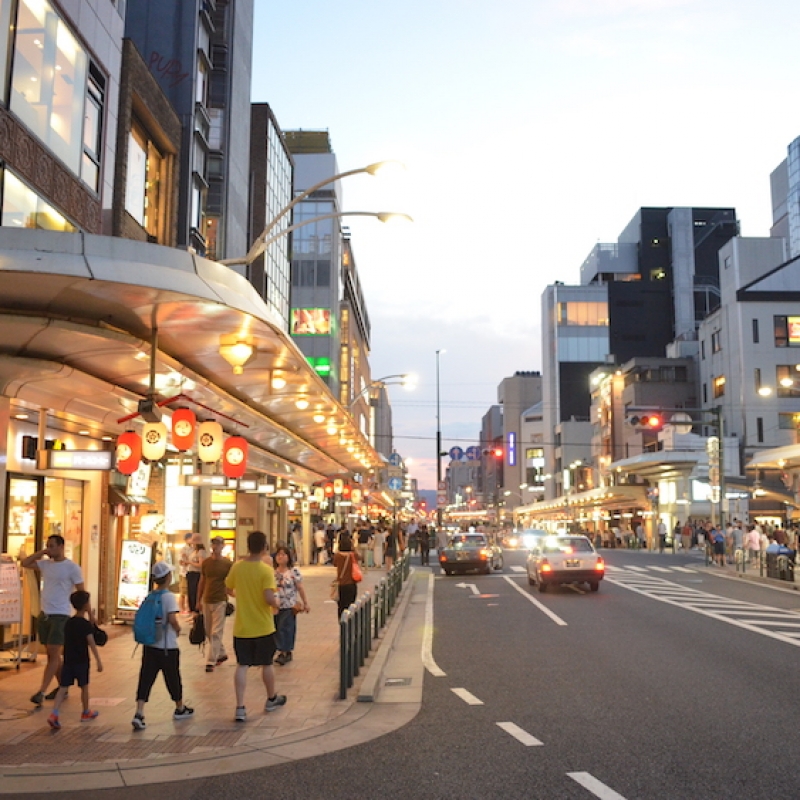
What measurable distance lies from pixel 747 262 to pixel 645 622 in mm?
63489

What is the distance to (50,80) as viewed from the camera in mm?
15844

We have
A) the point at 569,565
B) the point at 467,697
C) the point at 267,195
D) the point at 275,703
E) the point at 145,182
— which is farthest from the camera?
the point at 267,195

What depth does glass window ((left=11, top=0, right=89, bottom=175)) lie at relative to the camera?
14.7 metres

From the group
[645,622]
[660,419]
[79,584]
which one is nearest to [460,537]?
[660,419]

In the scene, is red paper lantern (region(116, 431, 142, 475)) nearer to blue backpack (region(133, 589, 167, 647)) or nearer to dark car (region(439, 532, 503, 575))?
blue backpack (region(133, 589, 167, 647))

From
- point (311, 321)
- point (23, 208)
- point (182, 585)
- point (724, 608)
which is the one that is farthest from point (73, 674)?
point (311, 321)

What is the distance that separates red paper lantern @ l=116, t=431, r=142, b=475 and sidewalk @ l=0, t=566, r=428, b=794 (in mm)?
2952

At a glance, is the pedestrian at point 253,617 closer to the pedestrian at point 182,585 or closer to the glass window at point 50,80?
the glass window at point 50,80

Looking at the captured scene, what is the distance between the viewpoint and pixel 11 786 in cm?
725

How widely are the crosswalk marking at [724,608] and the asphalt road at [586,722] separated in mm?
145

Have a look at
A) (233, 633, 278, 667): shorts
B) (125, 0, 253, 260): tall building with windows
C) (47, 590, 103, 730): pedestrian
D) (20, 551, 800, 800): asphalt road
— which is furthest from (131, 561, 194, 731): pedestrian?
(125, 0, 253, 260): tall building with windows

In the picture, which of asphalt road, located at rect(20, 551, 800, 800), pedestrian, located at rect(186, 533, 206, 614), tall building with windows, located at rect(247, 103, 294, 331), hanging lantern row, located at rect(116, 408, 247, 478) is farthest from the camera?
tall building with windows, located at rect(247, 103, 294, 331)

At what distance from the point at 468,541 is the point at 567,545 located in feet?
33.3

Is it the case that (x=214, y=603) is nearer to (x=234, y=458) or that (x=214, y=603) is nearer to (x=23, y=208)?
(x=234, y=458)
